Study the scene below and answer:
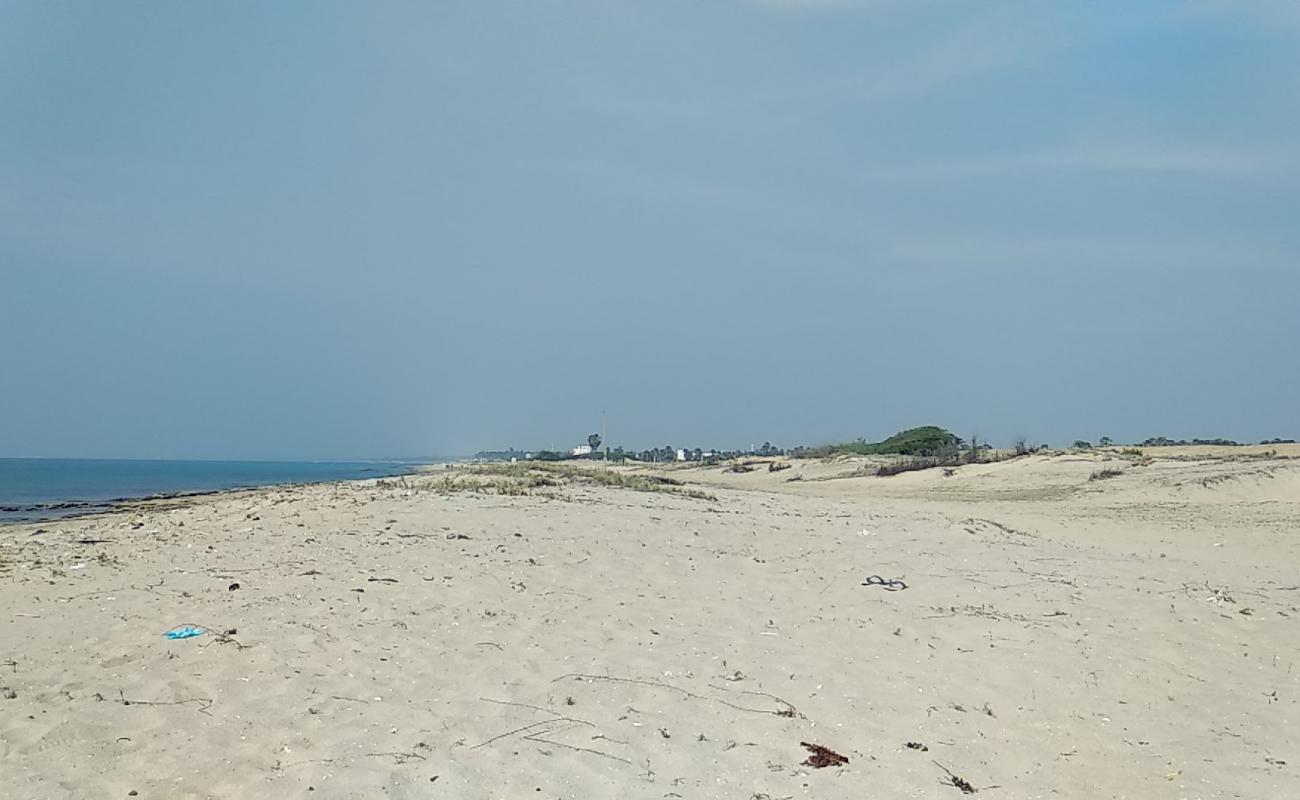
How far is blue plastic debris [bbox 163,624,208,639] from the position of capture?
22.5 ft

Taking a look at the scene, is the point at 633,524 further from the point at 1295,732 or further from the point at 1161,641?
the point at 1295,732

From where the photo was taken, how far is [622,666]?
673cm

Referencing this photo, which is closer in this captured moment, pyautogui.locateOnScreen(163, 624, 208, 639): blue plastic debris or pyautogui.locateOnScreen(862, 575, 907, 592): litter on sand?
pyautogui.locateOnScreen(163, 624, 208, 639): blue plastic debris

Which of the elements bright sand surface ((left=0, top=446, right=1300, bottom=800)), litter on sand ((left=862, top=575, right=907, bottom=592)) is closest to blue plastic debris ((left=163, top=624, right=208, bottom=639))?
bright sand surface ((left=0, top=446, right=1300, bottom=800))

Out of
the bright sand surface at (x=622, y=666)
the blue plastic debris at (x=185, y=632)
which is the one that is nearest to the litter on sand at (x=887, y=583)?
the bright sand surface at (x=622, y=666)

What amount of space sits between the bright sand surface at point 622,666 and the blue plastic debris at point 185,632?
0.49ft

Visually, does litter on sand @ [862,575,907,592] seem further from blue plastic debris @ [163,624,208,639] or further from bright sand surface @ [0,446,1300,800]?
blue plastic debris @ [163,624,208,639]

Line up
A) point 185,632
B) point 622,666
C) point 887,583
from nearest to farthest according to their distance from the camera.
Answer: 1. point 622,666
2. point 185,632
3. point 887,583

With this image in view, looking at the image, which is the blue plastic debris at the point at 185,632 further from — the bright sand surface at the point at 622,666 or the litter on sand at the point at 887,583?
the litter on sand at the point at 887,583

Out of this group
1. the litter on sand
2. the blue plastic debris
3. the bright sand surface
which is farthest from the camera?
the litter on sand

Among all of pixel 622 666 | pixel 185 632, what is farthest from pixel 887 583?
pixel 185 632

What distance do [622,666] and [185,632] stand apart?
3.42 m

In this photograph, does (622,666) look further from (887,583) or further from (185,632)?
(887,583)

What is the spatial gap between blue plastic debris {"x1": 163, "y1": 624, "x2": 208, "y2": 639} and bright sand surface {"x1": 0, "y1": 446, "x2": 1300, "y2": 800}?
0.49 ft
